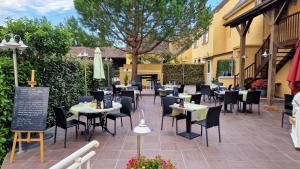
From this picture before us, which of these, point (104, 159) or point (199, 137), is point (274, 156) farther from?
point (104, 159)

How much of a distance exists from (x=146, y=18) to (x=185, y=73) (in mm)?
8751

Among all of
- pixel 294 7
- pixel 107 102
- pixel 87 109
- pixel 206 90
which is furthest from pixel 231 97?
pixel 294 7

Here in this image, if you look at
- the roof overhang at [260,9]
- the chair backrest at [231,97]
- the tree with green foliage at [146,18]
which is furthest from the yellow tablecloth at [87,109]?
the tree with green foliage at [146,18]

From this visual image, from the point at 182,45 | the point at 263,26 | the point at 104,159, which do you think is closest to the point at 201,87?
the point at 182,45

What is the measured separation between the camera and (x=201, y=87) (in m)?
11.2

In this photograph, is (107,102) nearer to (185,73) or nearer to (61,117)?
(61,117)

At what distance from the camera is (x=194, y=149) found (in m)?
4.86

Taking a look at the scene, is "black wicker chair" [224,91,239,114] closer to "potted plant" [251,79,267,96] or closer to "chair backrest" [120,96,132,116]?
"chair backrest" [120,96,132,116]

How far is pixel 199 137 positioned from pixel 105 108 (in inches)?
88.2

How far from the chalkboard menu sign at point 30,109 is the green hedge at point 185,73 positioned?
16.7 m

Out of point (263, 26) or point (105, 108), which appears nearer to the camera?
point (105, 108)

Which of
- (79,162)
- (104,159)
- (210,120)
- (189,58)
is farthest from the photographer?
(189,58)

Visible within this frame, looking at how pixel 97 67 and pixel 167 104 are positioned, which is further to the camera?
pixel 97 67

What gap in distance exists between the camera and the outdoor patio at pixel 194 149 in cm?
413
